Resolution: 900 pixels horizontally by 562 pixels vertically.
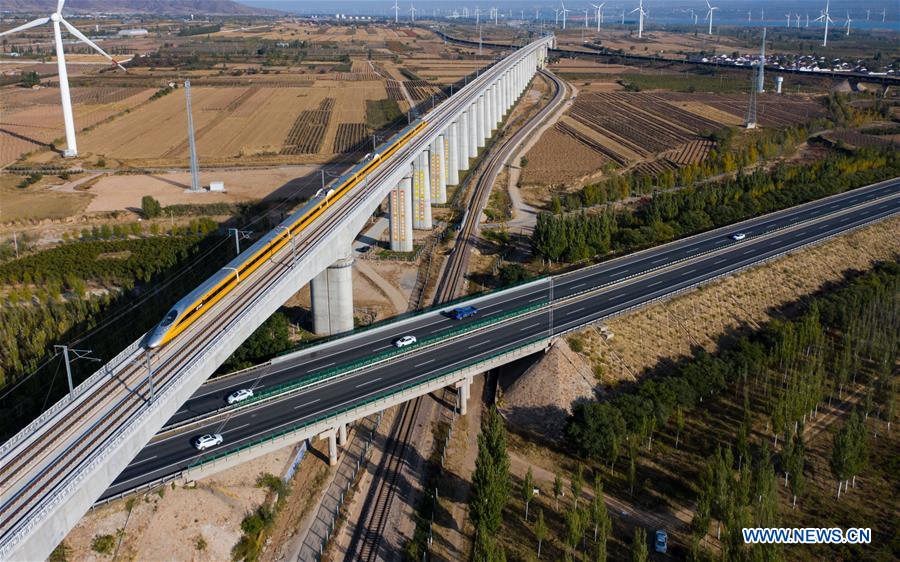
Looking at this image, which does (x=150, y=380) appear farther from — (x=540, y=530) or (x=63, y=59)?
(x=63, y=59)

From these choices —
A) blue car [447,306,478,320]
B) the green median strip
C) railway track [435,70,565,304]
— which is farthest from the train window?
railway track [435,70,565,304]

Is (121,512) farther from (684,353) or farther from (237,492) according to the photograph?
(684,353)

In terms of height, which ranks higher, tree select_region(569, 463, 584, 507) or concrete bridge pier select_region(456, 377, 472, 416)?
concrete bridge pier select_region(456, 377, 472, 416)

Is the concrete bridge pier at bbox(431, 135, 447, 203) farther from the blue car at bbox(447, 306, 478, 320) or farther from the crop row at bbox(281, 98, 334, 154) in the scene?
the blue car at bbox(447, 306, 478, 320)

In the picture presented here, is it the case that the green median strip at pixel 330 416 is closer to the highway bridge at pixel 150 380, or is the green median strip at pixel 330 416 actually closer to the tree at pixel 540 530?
the highway bridge at pixel 150 380

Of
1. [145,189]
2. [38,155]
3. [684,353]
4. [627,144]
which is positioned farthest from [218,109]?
[684,353]

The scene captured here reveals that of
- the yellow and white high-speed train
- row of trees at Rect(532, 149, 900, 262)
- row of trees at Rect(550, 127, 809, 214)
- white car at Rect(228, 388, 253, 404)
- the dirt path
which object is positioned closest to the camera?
the yellow and white high-speed train

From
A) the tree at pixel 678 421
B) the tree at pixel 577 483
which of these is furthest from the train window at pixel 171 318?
the tree at pixel 678 421
